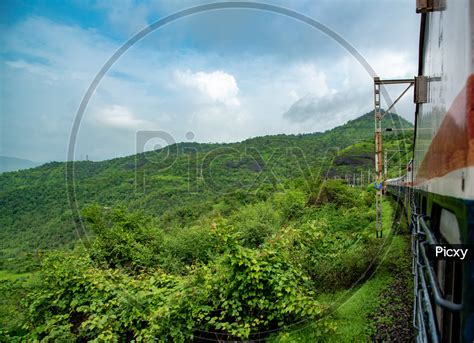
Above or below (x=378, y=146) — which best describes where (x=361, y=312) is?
below

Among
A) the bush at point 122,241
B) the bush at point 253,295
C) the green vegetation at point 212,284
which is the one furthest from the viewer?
the bush at point 122,241

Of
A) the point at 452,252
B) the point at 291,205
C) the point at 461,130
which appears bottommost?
the point at 291,205

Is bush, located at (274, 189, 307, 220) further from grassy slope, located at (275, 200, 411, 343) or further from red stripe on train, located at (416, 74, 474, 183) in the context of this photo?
red stripe on train, located at (416, 74, 474, 183)

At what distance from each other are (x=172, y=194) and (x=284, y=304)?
40.0 metres

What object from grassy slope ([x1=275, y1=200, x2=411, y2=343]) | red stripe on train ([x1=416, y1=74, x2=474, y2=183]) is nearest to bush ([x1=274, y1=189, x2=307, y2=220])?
grassy slope ([x1=275, y1=200, x2=411, y2=343])

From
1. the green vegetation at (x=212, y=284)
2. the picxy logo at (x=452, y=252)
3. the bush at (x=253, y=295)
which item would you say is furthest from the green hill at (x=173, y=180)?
the picxy logo at (x=452, y=252)

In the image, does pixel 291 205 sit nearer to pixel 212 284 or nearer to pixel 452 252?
pixel 212 284

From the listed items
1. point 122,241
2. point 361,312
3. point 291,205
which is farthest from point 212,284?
point 291,205

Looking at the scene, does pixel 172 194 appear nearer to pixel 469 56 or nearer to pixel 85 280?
pixel 85 280

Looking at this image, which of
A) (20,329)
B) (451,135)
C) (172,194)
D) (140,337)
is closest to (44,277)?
(20,329)

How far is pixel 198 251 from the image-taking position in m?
13.5

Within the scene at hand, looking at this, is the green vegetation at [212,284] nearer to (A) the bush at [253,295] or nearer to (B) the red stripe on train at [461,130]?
(A) the bush at [253,295]

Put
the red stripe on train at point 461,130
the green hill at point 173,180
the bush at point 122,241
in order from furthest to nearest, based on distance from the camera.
A: the green hill at point 173,180 < the bush at point 122,241 < the red stripe on train at point 461,130

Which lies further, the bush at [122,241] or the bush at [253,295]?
the bush at [122,241]
